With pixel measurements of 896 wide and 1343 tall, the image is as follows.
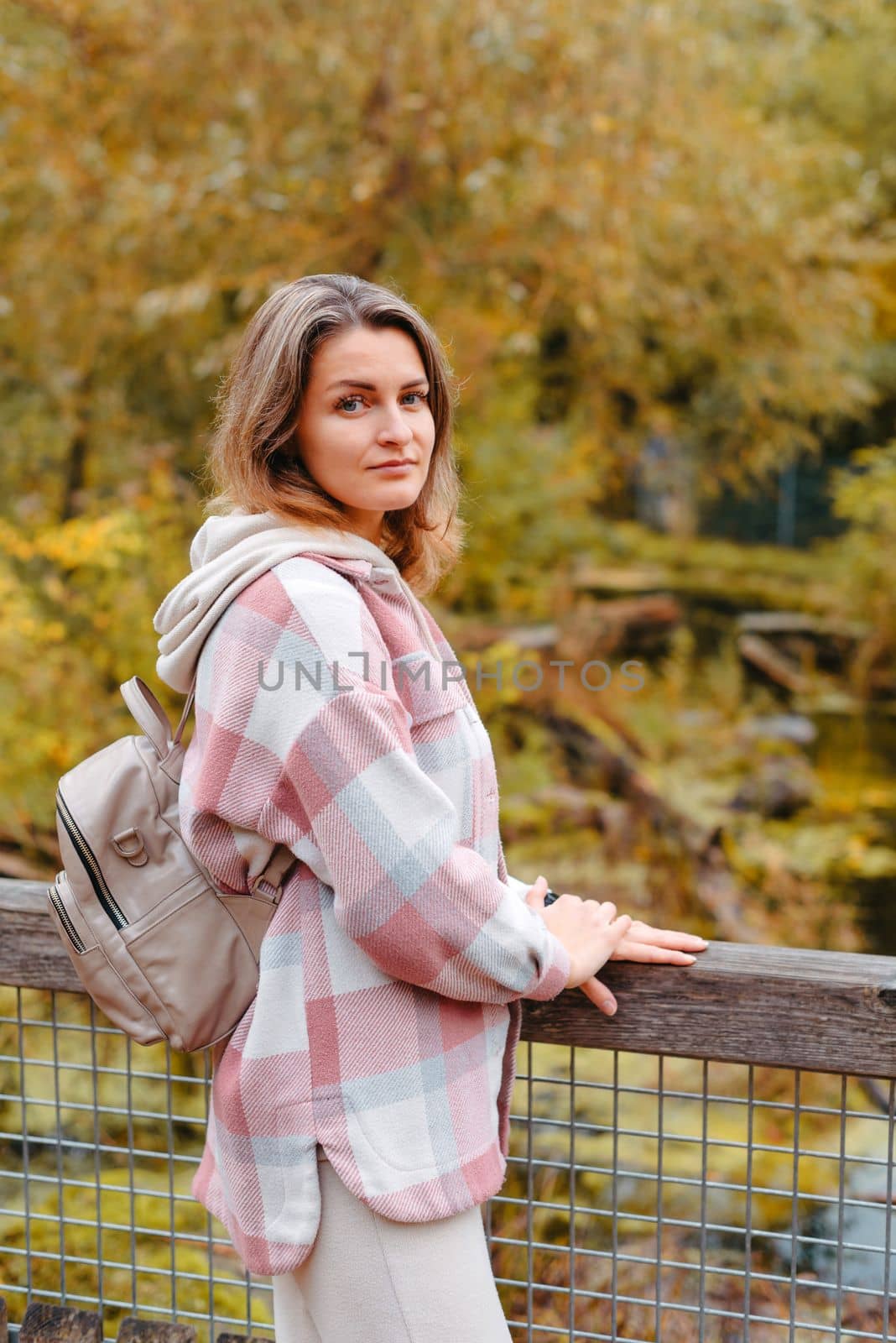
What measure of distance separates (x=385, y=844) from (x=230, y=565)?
1.12 feet

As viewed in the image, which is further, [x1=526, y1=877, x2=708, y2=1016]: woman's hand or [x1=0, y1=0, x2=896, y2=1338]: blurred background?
[x1=0, y1=0, x2=896, y2=1338]: blurred background

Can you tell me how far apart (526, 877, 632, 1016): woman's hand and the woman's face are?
495 millimetres

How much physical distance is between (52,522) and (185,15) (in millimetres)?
2410

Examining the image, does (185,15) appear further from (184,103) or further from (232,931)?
(232,931)

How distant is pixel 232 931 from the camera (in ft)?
4.42

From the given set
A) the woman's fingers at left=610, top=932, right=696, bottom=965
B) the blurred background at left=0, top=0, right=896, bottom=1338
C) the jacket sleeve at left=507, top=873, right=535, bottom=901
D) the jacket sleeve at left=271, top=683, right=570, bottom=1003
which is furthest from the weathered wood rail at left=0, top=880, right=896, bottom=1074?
the blurred background at left=0, top=0, right=896, bottom=1338

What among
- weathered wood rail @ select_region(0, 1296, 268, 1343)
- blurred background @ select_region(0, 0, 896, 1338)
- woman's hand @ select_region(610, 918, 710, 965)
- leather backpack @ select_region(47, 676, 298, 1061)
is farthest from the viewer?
blurred background @ select_region(0, 0, 896, 1338)

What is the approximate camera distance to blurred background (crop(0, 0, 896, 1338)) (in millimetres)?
5699

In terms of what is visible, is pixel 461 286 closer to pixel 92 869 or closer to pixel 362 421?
pixel 362 421

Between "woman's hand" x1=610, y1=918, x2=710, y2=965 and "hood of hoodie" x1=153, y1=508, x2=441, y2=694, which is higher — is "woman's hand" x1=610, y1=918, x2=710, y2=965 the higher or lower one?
the lower one

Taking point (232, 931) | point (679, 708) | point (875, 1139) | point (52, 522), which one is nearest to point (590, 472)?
point (679, 708)

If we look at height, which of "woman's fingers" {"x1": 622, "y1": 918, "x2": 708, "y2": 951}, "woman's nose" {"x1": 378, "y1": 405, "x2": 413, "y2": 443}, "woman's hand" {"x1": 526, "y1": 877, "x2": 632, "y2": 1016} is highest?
"woman's nose" {"x1": 378, "y1": 405, "x2": 413, "y2": 443}

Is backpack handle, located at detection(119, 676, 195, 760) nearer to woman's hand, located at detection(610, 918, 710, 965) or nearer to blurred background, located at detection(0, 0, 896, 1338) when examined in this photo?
woman's hand, located at detection(610, 918, 710, 965)

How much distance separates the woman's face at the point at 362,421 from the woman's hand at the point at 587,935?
495 mm
